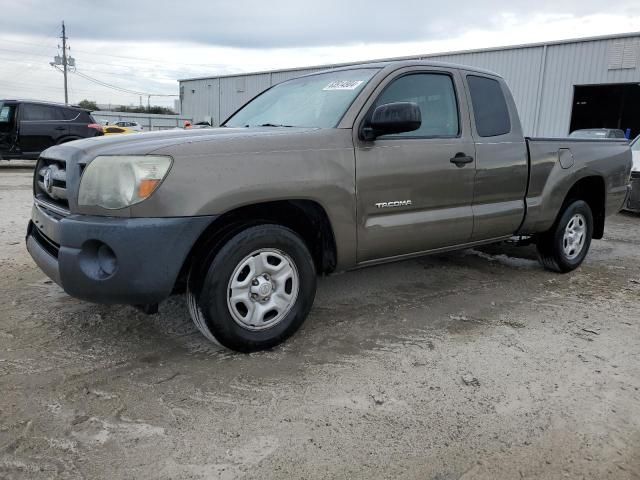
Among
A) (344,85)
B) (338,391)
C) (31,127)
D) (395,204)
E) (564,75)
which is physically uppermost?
(564,75)

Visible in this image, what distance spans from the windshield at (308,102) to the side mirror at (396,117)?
0.29 meters

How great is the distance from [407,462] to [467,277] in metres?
3.08

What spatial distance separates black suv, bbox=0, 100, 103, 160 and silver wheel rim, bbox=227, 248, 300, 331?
11.9 meters

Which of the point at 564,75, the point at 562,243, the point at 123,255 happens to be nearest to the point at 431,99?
the point at 562,243

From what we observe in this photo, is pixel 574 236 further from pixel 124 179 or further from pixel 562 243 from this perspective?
pixel 124 179

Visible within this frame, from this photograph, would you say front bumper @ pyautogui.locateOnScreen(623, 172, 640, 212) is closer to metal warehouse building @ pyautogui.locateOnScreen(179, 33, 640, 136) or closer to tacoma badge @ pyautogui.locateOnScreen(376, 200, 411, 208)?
tacoma badge @ pyautogui.locateOnScreen(376, 200, 411, 208)

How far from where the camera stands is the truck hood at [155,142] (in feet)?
9.30

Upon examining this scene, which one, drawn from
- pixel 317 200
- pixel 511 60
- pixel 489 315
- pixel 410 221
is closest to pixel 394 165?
pixel 410 221

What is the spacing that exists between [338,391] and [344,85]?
2157 millimetres

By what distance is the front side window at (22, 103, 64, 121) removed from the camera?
1302cm

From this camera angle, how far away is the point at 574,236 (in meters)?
5.31

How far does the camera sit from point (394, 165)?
3578 mm

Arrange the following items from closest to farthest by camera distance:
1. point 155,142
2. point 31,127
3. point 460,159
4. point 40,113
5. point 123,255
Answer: point 123,255 → point 155,142 → point 460,159 → point 31,127 → point 40,113

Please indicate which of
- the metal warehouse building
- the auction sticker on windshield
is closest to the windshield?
the auction sticker on windshield
